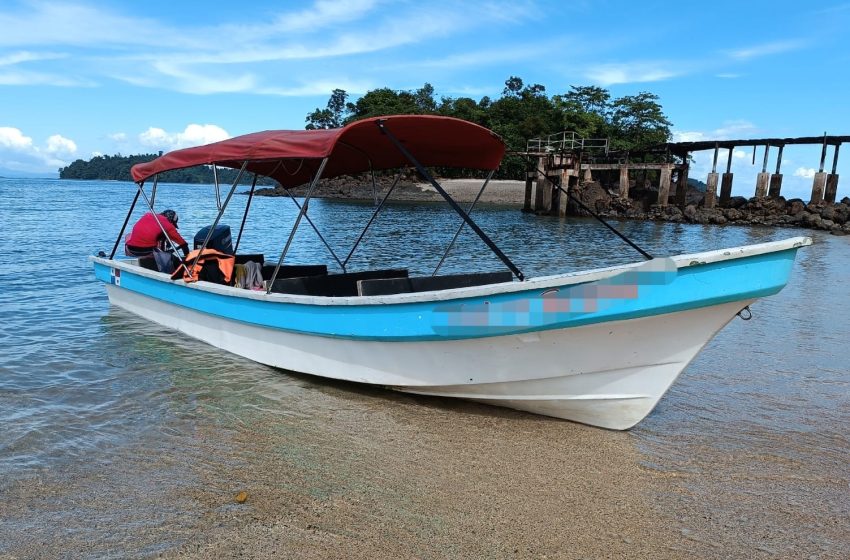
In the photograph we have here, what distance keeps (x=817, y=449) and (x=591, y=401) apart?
6.26 feet

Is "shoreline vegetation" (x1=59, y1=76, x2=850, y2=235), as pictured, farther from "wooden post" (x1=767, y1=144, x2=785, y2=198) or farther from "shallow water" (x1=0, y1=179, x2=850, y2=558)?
"shallow water" (x1=0, y1=179, x2=850, y2=558)

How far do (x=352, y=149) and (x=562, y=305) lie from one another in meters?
4.25

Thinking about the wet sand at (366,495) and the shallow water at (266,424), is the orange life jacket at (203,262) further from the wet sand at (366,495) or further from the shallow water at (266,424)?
the wet sand at (366,495)

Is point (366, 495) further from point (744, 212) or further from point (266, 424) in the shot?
point (744, 212)

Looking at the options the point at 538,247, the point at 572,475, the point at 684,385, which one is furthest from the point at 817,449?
the point at 538,247

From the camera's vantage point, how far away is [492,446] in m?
5.04

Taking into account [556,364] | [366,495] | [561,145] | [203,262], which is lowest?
[366,495]

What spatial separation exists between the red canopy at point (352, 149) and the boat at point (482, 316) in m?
0.02

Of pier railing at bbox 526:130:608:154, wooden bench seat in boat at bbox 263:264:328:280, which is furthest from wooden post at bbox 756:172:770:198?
wooden bench seat in boat at bbox 263:264:328:280

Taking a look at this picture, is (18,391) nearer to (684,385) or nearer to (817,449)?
(684,385)

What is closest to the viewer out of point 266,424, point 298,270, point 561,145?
point 266,424

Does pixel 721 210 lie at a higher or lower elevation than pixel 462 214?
lower

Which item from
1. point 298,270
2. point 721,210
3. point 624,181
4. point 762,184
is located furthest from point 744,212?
point 298,270

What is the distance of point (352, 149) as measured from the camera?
7809 mm
